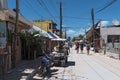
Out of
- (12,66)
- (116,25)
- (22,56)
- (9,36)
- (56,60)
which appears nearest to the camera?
(12,66)

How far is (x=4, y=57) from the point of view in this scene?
16.0m

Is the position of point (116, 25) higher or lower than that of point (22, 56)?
higher

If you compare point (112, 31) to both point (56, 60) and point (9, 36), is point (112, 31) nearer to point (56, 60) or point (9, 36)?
point (56, 60)

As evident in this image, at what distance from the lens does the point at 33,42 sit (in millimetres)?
27203

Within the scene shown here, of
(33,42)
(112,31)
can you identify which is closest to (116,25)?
(112,31)

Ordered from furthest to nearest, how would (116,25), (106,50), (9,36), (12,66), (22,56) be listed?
(116,25), (106,50), (22,56), (9,36), (12,66)

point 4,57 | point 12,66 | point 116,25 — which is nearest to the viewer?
point 4,57

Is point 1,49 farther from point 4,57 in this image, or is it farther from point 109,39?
point 109,39

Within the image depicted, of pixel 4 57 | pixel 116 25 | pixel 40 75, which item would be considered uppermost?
pixel 116 25

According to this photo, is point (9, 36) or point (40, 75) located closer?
point (40, 75)

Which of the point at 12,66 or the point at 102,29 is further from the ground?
the point at 102,29

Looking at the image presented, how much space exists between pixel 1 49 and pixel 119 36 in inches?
1760

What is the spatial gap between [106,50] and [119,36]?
58.6 ft

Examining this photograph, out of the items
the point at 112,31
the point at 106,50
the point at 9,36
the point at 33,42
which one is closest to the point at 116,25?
the point at 112,31
